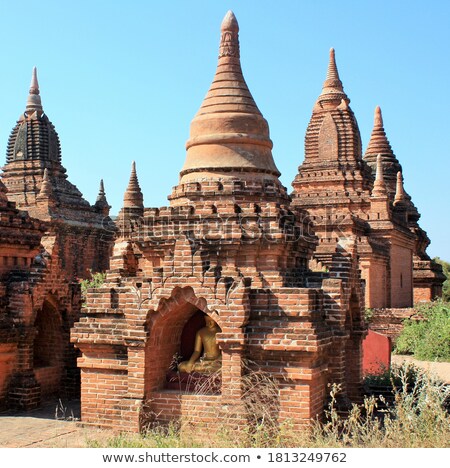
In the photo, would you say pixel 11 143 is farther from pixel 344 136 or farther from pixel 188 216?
pixel 188 216

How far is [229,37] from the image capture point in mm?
15188

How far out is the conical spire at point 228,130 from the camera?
14.5m

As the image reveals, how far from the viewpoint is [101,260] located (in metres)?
38.0

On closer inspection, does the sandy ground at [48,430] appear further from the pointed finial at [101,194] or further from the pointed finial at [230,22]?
the pointed finial at [101,194]

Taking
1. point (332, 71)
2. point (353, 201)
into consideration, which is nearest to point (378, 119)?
point (332, 71)

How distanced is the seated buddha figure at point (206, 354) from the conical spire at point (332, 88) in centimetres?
2339

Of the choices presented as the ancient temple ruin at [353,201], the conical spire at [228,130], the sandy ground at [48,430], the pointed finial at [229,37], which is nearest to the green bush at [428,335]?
the ancient temple ruin at [353,201]

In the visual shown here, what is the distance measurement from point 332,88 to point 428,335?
14.5 meters

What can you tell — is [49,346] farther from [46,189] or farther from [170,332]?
[46,189]

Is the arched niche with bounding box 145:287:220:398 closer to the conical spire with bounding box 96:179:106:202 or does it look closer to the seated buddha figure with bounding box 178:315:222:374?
the seated buddha figure with bounding box 178:315:222:374

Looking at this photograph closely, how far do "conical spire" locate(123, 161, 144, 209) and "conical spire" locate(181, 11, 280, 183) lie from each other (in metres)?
20.1

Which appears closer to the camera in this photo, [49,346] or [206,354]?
[206,354]

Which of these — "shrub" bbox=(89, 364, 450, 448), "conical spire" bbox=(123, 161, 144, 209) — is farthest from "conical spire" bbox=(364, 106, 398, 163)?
"shrub" bbox=(89, 364, 450, 448)

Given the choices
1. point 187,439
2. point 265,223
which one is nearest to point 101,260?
point 265,223
